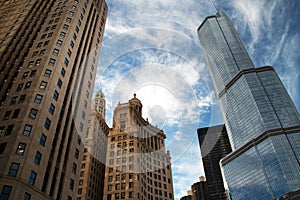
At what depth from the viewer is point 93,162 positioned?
101 m

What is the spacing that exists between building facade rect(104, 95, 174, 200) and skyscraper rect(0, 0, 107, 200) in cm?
3923

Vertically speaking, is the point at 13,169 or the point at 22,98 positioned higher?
the point at 22,98

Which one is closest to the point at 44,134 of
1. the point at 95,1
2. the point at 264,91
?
the point at 95,1

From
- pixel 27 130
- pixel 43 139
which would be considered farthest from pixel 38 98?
pixel 43 139

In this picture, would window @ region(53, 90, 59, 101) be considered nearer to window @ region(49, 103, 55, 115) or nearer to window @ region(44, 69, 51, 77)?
window @ region(49, 103, 55, 115)

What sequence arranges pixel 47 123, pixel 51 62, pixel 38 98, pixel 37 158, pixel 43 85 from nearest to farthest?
pixel 37 158
pixel 47 123
pixel 38 98
pixel 43 85
pixel 51 62

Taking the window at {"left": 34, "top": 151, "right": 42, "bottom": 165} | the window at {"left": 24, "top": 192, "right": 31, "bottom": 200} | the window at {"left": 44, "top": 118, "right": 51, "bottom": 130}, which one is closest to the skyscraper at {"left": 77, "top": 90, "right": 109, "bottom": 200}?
the window at {"left": 44, "top": 118, "right": 51, "bottom": 130}

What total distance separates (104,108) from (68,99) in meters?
110

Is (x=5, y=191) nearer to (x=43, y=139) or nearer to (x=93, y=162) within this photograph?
(x=43, y=139)

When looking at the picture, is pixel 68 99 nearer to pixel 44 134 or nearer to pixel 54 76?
pixel 54 76

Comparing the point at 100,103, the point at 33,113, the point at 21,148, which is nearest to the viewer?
the point at 21,148

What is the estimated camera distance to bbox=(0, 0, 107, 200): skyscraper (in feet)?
120

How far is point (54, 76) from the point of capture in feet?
155

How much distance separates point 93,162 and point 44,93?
63051 millimetres
